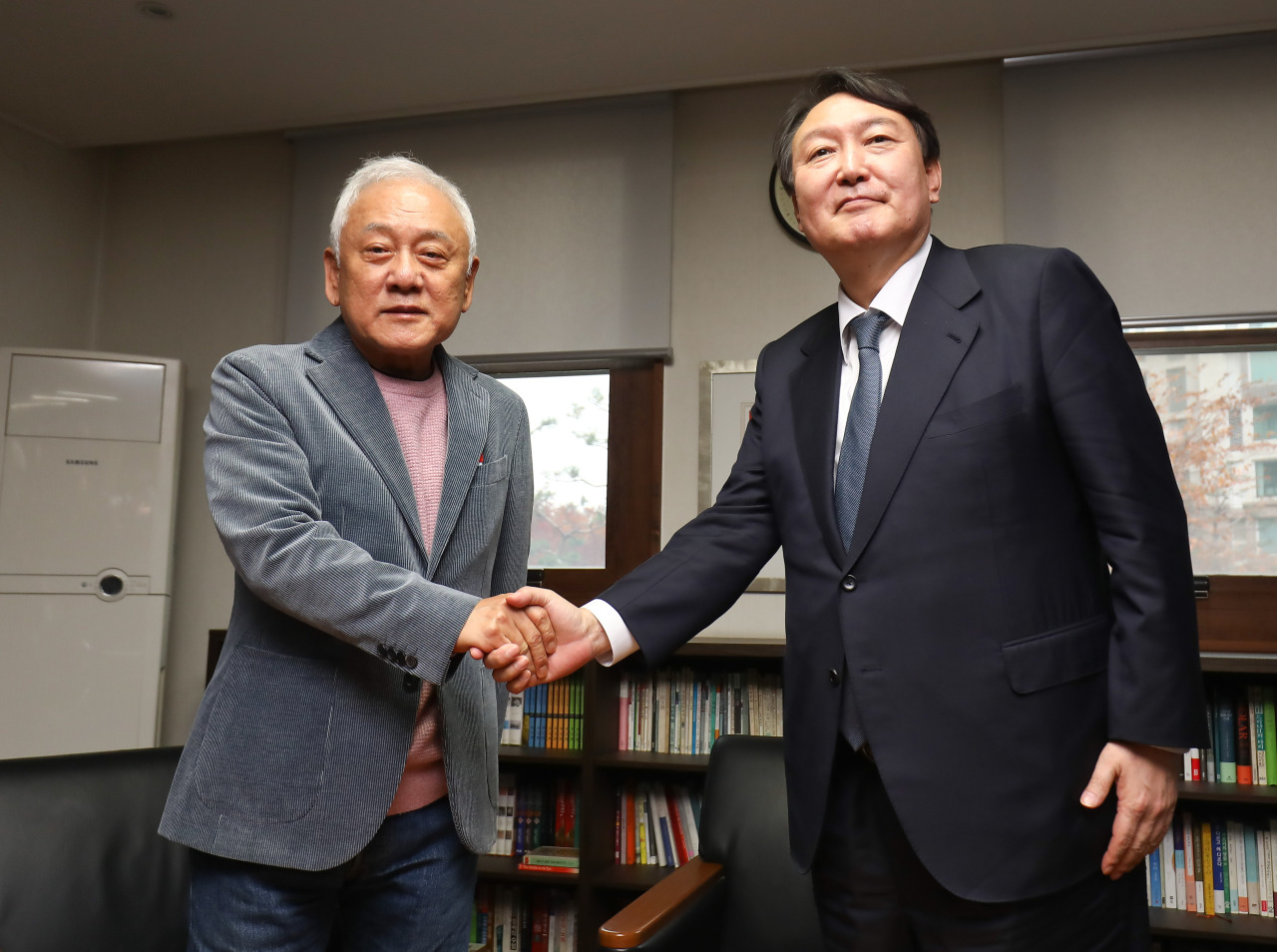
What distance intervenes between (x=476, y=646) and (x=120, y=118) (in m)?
3.63

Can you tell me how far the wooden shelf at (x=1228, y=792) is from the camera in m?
2.49

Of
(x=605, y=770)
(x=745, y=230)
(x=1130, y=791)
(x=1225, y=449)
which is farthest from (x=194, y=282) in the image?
(x=1130, y=791)

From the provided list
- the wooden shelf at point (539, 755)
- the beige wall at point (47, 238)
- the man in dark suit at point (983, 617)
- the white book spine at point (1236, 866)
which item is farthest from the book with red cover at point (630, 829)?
→ the beige wall at point (47, 238)

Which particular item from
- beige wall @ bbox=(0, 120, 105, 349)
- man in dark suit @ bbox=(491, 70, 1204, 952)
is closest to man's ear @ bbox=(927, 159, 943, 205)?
man in dark suit @ bbox=(491, 70, 1204, 952)

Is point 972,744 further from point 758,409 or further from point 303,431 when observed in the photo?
point 303,431

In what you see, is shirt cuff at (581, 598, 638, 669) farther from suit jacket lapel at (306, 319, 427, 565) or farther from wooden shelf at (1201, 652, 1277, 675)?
wooden shelf at (1201, 652, 1277, 675)

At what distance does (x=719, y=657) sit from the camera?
3.11 meters

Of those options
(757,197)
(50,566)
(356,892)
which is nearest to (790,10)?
(757,197)

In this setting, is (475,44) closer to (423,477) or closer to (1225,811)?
(423,477)

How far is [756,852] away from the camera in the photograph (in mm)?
2244

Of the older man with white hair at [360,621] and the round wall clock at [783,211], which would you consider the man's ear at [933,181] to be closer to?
the older man with white hair at [360,621]

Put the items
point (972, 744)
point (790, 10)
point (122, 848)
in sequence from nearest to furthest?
point (972, 744) → point (122, 848) → point (790, 10)

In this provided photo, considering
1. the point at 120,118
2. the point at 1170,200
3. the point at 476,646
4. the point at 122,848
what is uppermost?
the point at 120,118

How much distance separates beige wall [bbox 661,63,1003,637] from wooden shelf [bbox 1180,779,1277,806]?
129 centimetres
